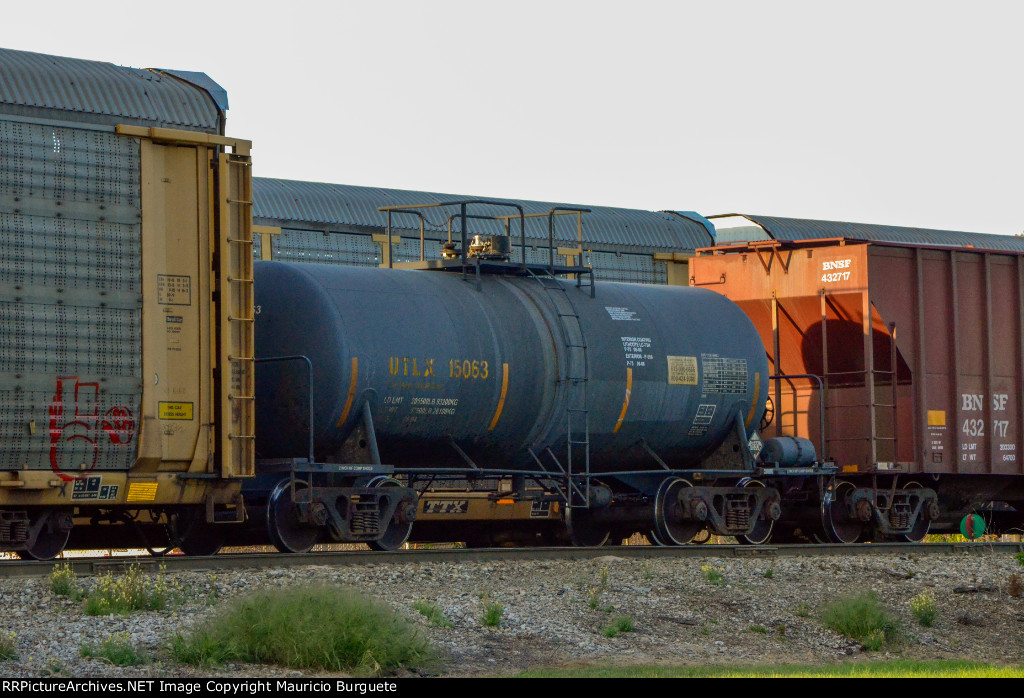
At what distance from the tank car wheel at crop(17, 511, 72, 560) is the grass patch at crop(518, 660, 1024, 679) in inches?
206

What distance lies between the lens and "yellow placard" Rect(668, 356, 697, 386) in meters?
18.4

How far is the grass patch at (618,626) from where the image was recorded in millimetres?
12602

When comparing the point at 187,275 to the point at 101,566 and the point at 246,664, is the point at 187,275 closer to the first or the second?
the point at 101,566

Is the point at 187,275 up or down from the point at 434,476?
up

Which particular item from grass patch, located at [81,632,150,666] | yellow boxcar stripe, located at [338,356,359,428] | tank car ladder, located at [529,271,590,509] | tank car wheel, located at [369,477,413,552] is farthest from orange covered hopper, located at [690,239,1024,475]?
grass patch, located at [81,632,150,666]

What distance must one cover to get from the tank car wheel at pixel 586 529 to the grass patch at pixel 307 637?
826 centimetres

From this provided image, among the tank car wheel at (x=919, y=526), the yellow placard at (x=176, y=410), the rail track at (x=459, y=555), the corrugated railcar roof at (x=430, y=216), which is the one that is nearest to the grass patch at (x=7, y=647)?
the rail track at (x=459, y=555)

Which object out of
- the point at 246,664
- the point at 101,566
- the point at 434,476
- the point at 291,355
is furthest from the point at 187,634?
the point at 434,476

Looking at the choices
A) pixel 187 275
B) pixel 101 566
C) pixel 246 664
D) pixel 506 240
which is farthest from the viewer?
pixel 506 240

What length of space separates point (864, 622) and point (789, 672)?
104 inches

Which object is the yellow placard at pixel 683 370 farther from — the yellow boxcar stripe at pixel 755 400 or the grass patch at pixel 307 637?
the grass patch at pixel 307 637

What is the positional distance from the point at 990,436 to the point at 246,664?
45.8 feet

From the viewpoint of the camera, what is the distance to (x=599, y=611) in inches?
525

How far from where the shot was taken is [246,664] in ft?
35.0
